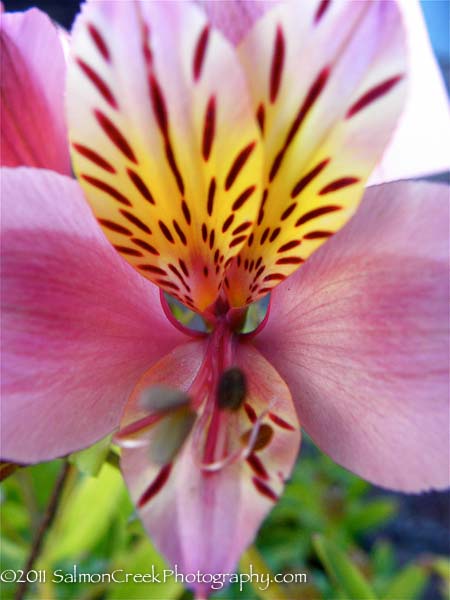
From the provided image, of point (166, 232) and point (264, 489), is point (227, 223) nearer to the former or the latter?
point (166, 232)

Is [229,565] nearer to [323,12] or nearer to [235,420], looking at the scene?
[235,420]

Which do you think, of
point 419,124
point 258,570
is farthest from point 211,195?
point 258,570

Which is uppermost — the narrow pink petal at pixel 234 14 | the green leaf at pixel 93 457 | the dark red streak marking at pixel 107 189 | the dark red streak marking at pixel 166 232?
the narrow pink petal at pixel 234 14

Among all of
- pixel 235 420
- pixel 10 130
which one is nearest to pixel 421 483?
pixel 235 420

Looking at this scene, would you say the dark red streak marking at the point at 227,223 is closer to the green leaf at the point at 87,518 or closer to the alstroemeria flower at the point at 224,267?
the alstroemeria flower at the point at 224,267

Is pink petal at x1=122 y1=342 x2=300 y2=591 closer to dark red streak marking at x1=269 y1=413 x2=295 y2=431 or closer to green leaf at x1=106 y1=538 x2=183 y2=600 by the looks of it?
dark red streak marking at x1=269 y1=413 x2=295 y2=431

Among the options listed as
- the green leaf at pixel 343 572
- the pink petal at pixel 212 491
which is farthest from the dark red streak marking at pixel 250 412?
the green leaf at pixel 343 572
